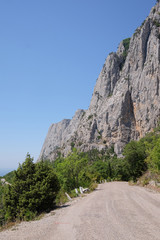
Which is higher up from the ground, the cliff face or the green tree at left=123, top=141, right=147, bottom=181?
the cliff face

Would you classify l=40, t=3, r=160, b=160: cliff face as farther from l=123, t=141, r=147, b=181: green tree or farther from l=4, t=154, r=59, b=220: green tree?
l=4, t=154, r=59, b=220: green tree

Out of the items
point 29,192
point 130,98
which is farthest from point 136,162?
point 130,98

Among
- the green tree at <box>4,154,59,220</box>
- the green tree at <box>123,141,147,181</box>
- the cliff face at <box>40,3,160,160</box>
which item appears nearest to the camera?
the green tree at <box>4,154,59,220</box>

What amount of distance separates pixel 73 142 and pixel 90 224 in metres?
142

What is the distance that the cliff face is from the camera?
382 feet

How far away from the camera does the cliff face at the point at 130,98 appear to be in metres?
116

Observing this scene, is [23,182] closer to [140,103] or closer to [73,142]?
[140,103]

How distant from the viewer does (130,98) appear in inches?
5123

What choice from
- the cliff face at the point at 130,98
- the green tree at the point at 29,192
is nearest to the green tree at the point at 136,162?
→ the green tree at the point at 29,192

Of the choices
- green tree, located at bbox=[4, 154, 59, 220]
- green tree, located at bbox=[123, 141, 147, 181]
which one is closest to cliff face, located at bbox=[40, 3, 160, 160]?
green tree, located at bbox=[123, 141, 147, 181]

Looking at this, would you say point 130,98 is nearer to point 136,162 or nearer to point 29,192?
point 136,162

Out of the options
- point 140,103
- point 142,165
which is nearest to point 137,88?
point 140,103

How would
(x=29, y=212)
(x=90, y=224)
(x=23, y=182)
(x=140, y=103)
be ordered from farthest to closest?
1. (x=140, y=103)
2. (x=23, y=182)
3. (x=29, y=212)
4. (x=90, y=224)

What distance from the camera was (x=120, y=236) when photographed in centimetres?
634
